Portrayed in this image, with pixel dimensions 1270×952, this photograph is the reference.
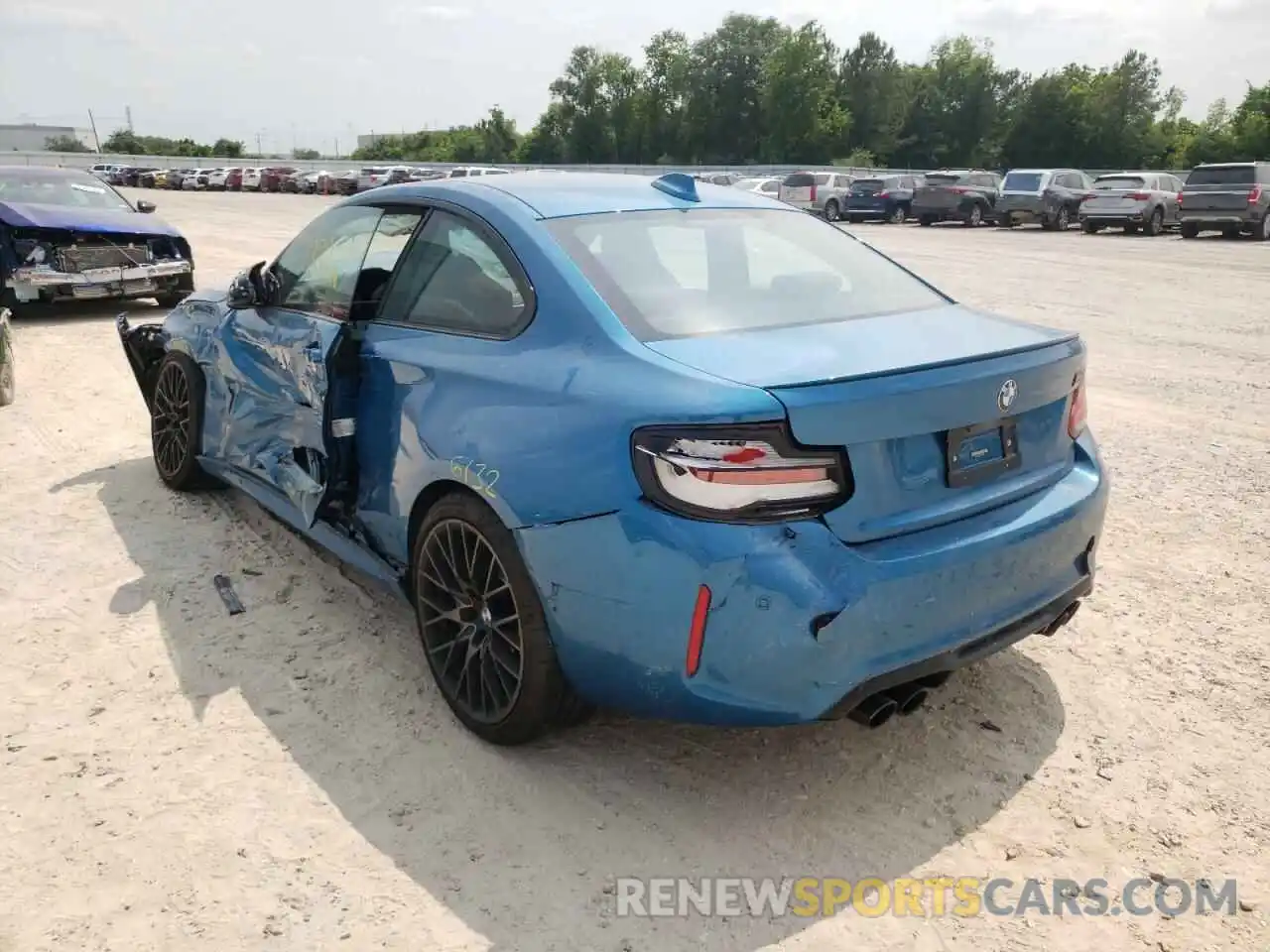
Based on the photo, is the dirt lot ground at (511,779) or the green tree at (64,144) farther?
the green tree at (64,144)

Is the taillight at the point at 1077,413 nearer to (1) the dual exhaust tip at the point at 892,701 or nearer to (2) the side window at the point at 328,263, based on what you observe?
(1) the dual exhaust tip at the point at 892,701

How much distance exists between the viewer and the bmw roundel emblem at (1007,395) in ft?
9.06

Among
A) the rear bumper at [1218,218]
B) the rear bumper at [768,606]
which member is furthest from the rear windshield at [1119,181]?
the rear bumper at [768,606]

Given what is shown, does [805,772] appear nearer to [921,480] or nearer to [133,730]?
[921,480]

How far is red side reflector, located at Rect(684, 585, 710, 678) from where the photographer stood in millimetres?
2428

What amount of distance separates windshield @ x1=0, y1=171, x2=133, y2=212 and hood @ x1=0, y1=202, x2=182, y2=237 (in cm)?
17

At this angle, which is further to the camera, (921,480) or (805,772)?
(805,772)

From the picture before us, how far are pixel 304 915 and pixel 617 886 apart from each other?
0.76 m

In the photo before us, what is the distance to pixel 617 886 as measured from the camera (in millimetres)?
2561

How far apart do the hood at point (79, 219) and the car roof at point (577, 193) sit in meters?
7.87

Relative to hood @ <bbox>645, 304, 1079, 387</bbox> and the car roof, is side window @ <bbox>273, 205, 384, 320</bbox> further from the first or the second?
hood @ <bbox>645, 304, 1079, 387</bbox>

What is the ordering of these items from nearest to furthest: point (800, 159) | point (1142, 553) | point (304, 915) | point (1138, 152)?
point (304, 915) < point (1142, 553) < point (1138, 152) < point (800, 159)

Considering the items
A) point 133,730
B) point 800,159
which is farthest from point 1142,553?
point 800,159

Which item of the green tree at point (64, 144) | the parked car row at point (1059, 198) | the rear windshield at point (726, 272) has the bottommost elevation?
the green tree at point (64, 144)
